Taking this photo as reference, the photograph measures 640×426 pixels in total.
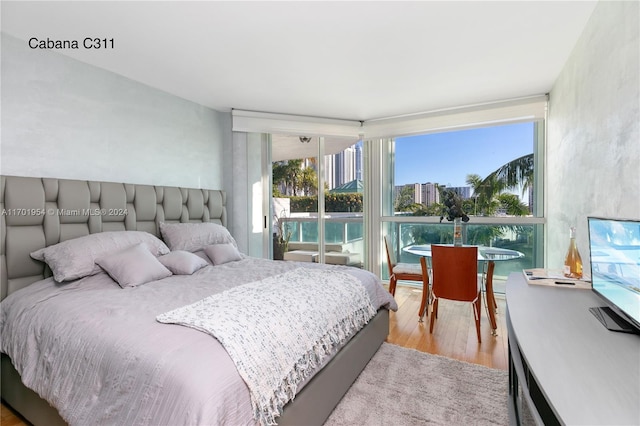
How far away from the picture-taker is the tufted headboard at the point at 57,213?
2100 millimetres

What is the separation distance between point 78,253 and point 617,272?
3.00 m

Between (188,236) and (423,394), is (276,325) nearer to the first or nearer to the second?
Result: (423,394)

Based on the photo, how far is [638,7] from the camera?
1.37 meters

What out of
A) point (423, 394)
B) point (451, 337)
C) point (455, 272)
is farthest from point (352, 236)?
point (423, 394)

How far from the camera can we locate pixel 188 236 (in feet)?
9.78

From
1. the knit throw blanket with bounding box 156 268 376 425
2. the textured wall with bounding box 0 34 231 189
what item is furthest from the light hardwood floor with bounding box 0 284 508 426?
the textured wall with bounding box 0 34 231 189

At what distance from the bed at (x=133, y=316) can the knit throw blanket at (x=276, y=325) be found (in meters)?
0.01

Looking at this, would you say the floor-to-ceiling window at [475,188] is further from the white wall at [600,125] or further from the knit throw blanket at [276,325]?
the knit throw blanket at [276,325]

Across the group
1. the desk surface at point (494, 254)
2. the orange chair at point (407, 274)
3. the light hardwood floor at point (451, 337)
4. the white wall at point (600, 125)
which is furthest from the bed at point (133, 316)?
the white wall at point (600, 125)

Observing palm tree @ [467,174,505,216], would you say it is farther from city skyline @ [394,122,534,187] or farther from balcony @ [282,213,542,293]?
balcony @ [282,213,542,293]

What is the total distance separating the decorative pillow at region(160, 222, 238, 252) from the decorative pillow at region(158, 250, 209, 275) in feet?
1.26

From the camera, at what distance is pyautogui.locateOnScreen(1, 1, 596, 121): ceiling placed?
195 cm

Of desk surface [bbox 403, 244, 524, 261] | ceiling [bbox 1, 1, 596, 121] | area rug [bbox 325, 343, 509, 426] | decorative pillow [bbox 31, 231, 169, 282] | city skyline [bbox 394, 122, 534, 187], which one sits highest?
ceiling [bbox 1, 1, 596, 121]

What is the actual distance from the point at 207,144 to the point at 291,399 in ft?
10.6
